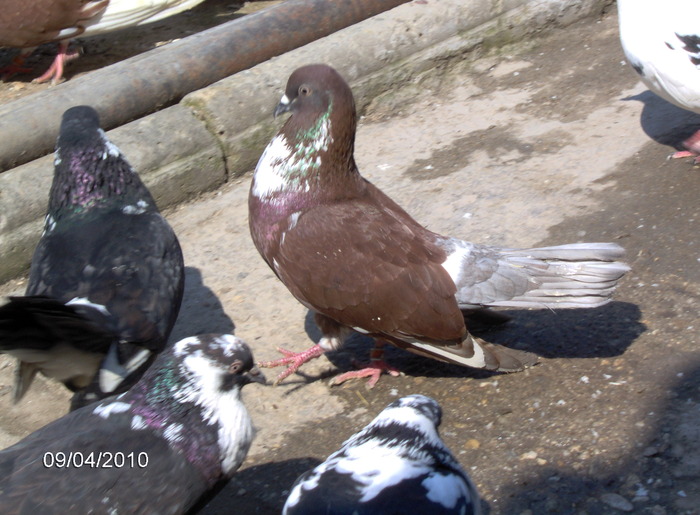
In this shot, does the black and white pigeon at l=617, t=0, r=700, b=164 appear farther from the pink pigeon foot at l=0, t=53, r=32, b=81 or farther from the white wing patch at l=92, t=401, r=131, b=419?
the pink pigeon foot at l=0, t=53, r=32, b=81

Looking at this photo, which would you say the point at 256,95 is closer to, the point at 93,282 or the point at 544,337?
the point at 93,282

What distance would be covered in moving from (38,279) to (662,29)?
351 cm

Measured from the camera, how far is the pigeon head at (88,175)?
3.66m

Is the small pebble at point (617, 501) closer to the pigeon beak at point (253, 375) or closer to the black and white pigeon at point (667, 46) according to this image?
the pigeon beak at point (253, 375)

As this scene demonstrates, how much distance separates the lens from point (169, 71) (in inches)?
218

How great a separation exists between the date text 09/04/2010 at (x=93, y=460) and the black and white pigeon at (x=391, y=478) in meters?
0.50

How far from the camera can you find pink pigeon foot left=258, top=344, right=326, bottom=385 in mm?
3689

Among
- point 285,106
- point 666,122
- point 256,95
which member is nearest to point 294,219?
point 285,106

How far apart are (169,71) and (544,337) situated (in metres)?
3.22

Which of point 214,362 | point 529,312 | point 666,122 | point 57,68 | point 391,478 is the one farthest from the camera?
point 57,68

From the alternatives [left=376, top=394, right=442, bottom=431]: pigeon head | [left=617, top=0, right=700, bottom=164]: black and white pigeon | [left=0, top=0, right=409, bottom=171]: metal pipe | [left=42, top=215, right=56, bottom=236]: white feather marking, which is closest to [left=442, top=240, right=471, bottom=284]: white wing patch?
[left=376, top=394, right=442, bottom=431]: pigeon head

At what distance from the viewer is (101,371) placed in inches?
119

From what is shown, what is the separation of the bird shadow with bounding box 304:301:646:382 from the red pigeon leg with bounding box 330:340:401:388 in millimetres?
89

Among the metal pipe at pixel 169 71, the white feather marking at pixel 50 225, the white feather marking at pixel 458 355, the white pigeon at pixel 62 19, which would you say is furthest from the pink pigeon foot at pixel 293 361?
the white pigeon at pixel 62 19
